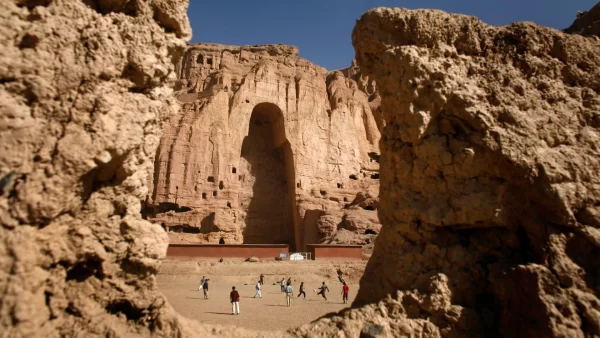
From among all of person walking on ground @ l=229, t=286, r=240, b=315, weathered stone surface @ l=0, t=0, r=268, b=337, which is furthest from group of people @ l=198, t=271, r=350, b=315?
weathered stone surface @ l=0, t=0, r=268, b=337

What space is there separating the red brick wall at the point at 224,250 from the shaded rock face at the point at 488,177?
15.9 m

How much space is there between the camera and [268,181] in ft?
111

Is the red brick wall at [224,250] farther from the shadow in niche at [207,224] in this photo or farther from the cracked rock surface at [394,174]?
the cracked rock surface at [394,174]

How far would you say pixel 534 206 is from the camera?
7.01m

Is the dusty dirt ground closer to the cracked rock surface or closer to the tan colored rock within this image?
the cracked rock surface

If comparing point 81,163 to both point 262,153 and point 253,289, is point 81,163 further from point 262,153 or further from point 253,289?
point 262,153

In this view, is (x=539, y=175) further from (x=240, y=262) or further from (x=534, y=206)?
(x=240, y=262)

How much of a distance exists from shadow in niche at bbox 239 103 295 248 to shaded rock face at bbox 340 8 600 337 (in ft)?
80.5

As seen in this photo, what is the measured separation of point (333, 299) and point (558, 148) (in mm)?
11232

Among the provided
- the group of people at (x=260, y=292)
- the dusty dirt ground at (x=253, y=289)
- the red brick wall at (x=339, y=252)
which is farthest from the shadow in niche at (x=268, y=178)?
the group of people at (x=260, y=292)

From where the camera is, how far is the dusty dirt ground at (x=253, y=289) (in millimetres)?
12180

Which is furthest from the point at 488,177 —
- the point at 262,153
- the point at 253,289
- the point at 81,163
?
the point at 262,153

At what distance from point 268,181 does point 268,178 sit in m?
0.25

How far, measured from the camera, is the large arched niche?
32250mm
